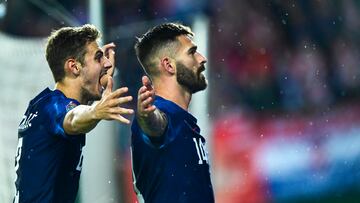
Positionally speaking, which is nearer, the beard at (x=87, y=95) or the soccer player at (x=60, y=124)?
the soccer player at (x=60, y=124)

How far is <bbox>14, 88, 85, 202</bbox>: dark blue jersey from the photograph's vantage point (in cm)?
244

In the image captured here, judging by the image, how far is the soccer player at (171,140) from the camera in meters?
2.40

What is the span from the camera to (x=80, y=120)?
2197 millimetres

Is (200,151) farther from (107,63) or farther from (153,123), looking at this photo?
(107,63)

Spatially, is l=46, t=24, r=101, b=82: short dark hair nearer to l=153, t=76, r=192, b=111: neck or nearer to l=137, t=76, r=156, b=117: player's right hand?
l=153, t=76, r=192, b=111: neck

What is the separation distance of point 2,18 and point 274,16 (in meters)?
1.83

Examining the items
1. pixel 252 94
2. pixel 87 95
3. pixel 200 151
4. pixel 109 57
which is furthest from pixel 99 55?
pixel 252 94

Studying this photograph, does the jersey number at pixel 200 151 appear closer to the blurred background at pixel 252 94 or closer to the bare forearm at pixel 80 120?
the bare forearm at pixel 80 120

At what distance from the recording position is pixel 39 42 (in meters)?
4.90

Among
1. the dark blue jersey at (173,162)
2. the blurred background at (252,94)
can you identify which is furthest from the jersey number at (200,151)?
the blurred background at (252,94)

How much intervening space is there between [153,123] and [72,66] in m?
0.54

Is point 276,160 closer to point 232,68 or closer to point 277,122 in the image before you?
point 277,122

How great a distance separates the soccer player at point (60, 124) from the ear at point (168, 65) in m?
0.21

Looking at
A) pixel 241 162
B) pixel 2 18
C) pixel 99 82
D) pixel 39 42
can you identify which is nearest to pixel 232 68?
pixel 241 162
